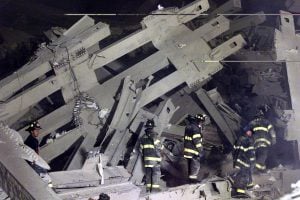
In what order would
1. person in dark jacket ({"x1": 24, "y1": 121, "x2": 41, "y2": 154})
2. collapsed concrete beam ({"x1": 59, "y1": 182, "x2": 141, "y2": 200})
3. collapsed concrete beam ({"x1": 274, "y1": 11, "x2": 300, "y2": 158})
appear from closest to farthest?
collapsed concrete beam ({"x1": 59, "y1": 182, "x2": 141, "y2": 200})
person in dark jacket ({"x1": 24, "y1": 121, "x2": 41, "y2": 154})
collapsed concrete beam ({"x1": 274, "y1": 11, "x2": 300, "y2": 158})

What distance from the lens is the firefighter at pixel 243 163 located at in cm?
1007

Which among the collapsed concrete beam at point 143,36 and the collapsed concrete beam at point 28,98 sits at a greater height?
the collapsed concrete beam at point 143,36

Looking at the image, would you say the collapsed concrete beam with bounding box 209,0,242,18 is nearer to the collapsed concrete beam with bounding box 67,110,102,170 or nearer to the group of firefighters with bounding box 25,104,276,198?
the group of firefighters with bounding box 25,104,276,198

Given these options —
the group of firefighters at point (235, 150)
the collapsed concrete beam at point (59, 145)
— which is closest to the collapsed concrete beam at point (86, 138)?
the collapsed concrete beam at point (59, 145)

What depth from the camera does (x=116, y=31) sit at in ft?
48.9

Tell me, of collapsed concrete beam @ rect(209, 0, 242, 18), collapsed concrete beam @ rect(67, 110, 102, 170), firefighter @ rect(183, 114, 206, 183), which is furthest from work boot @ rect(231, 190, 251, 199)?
collapsed concrete beam @ rect(209, 0, 242, 18)

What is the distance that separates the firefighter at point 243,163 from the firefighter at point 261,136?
142mm

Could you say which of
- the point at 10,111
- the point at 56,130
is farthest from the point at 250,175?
the point at 10,111

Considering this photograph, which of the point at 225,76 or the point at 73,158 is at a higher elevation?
the point at 225,76

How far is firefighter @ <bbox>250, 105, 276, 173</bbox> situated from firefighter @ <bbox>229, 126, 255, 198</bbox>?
142mm

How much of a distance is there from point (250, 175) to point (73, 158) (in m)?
4.00

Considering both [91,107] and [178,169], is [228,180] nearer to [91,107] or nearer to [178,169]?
[178,169]

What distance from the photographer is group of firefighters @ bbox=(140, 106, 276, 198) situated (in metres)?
9.70

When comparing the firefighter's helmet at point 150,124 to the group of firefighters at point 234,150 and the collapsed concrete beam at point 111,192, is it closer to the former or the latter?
the group of firefighters at point 234,150
